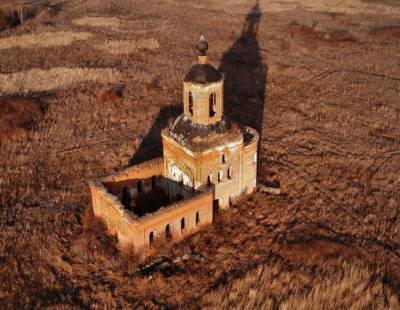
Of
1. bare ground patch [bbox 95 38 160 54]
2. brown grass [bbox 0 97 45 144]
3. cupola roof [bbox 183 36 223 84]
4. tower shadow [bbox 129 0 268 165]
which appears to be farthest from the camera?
bare ground patch [bbox 95 38 160 54]

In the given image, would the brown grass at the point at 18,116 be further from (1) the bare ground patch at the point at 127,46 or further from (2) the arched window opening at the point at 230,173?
(1) the bare ground patch at the point at 127,46

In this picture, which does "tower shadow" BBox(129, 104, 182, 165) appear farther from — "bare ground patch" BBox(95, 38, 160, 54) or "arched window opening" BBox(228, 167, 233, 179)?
"bare ground patch" BBox(95, 38, 160, 54)

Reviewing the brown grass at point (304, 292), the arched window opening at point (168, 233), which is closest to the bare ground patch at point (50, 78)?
the arched window opening at point (168, 233)

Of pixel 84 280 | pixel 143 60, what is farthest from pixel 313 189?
pixel 143 60

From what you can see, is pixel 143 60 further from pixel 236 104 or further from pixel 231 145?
pixel 231 145

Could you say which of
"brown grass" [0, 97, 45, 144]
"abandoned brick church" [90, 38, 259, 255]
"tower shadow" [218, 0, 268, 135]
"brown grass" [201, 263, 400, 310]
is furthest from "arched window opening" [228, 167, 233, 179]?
"brown grass" [0, 97, 45, 144]

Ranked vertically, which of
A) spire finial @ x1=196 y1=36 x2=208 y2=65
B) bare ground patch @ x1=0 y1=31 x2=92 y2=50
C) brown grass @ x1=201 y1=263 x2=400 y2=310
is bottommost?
brown grass @ x1=201 y1=263 x2=400 y2=310
